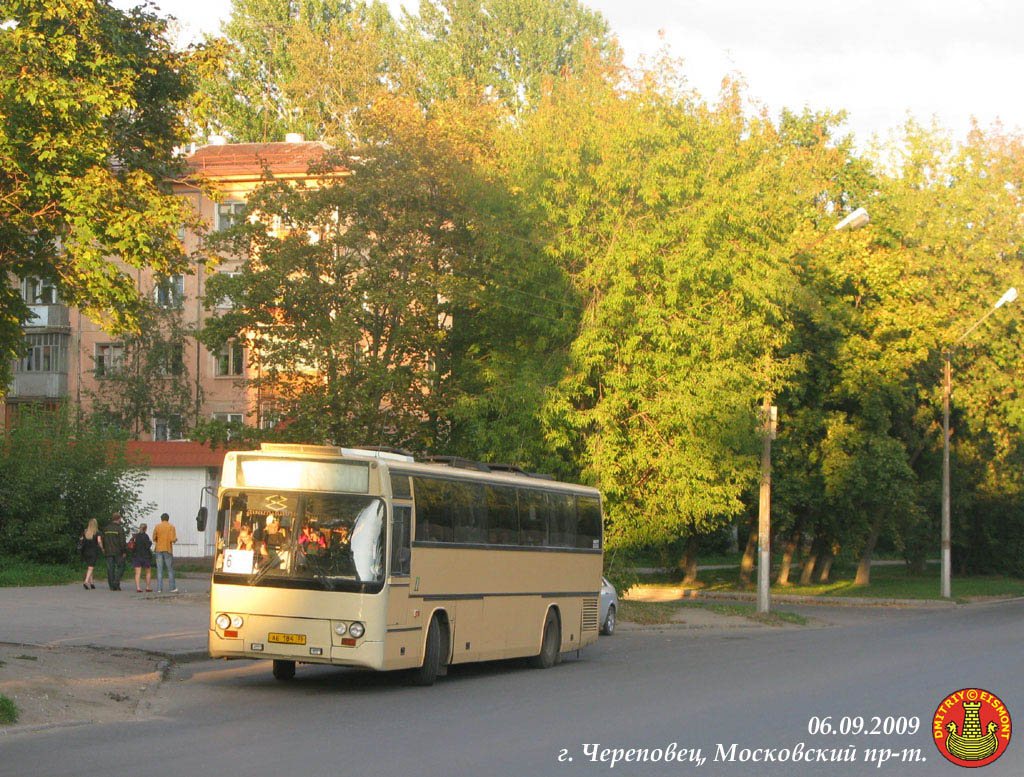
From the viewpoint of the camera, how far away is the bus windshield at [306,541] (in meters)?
15.1

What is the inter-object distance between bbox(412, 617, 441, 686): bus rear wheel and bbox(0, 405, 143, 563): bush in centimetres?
2472

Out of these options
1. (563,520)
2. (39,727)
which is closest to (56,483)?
(563,520)

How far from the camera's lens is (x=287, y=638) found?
49.2ft

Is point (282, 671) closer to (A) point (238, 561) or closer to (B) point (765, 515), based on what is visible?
(A) point (238, 561)

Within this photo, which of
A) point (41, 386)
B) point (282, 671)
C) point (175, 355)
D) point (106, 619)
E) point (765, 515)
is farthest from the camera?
point (41, 386)

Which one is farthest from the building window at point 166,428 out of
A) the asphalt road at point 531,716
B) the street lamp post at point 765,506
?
the asphalt road at point 531,716

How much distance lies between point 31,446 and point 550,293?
18674mm

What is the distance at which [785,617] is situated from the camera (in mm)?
32562

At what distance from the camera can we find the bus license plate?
14953mm

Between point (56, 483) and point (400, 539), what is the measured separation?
26890 mm

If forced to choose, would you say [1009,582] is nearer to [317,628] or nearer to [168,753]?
[317,628]

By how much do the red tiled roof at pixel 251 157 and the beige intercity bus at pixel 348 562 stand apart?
133 ft

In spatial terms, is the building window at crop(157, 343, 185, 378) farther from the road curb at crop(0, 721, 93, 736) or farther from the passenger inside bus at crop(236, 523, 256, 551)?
the road curb at crop(0, 721, 93, 736)

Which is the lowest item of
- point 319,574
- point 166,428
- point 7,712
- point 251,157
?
point 7,712
